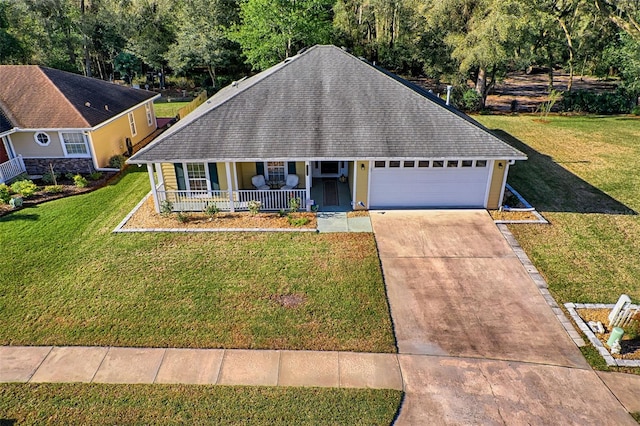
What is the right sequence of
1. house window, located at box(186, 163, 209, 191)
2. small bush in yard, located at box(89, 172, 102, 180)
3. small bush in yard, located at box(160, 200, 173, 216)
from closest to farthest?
1. small bush in yard, located at box(160, 200, 173, 216)
2. house window, located at box(186, 163, 209, 191)
3. small bush in yard, located at box(89, 172, 102, 180)

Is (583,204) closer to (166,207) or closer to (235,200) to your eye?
(235,200)

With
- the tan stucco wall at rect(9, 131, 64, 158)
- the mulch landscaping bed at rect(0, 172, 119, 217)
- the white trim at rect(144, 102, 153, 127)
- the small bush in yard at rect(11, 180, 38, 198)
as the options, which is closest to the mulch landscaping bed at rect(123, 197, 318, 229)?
the mulch landscaping bed at rect(0, 172, 119, 217)

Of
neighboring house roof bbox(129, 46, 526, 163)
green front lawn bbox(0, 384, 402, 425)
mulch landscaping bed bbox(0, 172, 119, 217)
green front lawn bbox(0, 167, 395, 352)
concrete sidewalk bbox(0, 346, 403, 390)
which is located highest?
neighboring house roof bbox(129, 46, 526, 163)

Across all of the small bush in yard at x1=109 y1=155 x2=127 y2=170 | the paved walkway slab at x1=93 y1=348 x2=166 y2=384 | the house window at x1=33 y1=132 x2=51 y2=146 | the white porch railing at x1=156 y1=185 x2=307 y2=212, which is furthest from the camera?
the small bush in yard at x1=109 y1=155 x2=127 y2=170

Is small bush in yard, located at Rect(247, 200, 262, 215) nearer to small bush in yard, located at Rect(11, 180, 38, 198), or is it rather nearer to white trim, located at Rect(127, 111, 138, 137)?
small bush in yard, located at Rect(11, 180, 38, 198)

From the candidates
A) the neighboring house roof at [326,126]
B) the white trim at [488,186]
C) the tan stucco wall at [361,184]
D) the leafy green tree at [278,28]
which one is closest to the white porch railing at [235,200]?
the neighboring house roof at [326,126]

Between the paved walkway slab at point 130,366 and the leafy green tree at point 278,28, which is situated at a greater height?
the leafy green tree at point 278,28

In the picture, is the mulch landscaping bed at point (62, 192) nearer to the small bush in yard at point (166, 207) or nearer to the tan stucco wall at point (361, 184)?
the small bush in yard at point (166, 207)

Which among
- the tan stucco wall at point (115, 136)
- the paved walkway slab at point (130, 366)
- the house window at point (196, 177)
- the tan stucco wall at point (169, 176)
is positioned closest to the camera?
the paved walkway slab at point (130, 366)

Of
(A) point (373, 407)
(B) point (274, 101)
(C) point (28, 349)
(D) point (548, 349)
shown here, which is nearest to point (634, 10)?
(B) point (274, 101)
